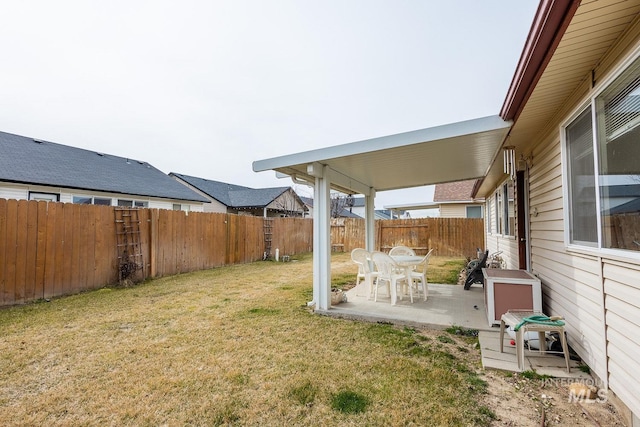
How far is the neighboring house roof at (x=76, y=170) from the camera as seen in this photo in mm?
9305

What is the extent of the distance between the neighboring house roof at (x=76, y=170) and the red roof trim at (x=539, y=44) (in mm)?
11693

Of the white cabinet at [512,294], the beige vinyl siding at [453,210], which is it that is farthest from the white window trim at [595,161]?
the beige vinyl siding at [453,210]

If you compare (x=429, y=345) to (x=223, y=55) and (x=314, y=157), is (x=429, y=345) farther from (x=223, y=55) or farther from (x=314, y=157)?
(x=223, y=55)

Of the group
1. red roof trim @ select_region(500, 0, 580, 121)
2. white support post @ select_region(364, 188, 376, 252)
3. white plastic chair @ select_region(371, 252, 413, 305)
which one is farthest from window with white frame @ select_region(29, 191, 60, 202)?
red roof trim @ select_region(500, 0, 580, 121)

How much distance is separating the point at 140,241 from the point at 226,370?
19.8 feet

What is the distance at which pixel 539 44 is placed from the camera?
202 centimetres

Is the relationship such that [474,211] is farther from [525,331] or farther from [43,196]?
[43,196]

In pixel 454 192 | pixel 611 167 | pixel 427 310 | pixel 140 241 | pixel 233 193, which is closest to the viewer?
pixel 611 167

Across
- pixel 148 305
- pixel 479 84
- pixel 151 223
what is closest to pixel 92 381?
pixel 148 305

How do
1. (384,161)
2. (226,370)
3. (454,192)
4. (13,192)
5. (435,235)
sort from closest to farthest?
(226,370) → (384,161) → (13,192) → (435,235) → (454,192)

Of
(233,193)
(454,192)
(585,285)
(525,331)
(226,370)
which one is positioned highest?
(233,193)

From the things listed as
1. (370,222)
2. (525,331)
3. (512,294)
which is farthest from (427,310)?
(370,222)

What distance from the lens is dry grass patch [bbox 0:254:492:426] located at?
7.19 feet

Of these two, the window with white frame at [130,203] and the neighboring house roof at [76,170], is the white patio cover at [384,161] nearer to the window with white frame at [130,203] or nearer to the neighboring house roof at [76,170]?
the neighboring house roof at [76,170]
